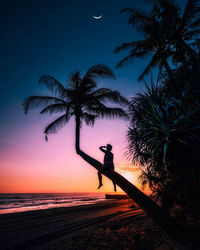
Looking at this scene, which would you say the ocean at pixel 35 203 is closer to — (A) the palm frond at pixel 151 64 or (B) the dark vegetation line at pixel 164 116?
(B) the dark vegetation line at pixel 164 116

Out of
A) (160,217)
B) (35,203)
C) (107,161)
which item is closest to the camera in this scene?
(160,217)

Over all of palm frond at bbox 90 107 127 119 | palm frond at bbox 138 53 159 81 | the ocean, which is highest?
palm frond at bbox 138 53 159 81

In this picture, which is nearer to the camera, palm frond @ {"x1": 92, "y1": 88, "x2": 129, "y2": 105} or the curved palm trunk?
the curved palm trunk

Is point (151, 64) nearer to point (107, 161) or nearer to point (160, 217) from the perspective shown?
point (107, 161)

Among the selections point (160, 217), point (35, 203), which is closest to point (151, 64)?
point (160, 217)

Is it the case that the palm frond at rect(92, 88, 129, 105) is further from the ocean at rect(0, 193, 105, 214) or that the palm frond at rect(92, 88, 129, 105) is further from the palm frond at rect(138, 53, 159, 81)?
the ocean at rect(0, 193, 105, 214)

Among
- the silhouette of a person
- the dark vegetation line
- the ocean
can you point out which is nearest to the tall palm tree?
the dark vegetation line

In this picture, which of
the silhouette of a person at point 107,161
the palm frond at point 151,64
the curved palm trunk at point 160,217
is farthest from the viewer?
the palm frond at point 151,64

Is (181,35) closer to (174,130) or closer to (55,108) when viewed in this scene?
(174,130)

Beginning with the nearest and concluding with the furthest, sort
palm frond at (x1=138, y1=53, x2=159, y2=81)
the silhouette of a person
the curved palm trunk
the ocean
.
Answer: the curved palm trunk, the silhouette of a person, palm frond at (x1=138, y1=53, x2=159, y2=81), the ocean

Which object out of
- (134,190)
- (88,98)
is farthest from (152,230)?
(88,98)

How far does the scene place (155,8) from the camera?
29.9 ft

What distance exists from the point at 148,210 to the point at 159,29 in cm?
875

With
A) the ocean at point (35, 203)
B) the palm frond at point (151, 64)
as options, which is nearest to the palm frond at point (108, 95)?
the palm frond at point (151, 64)
